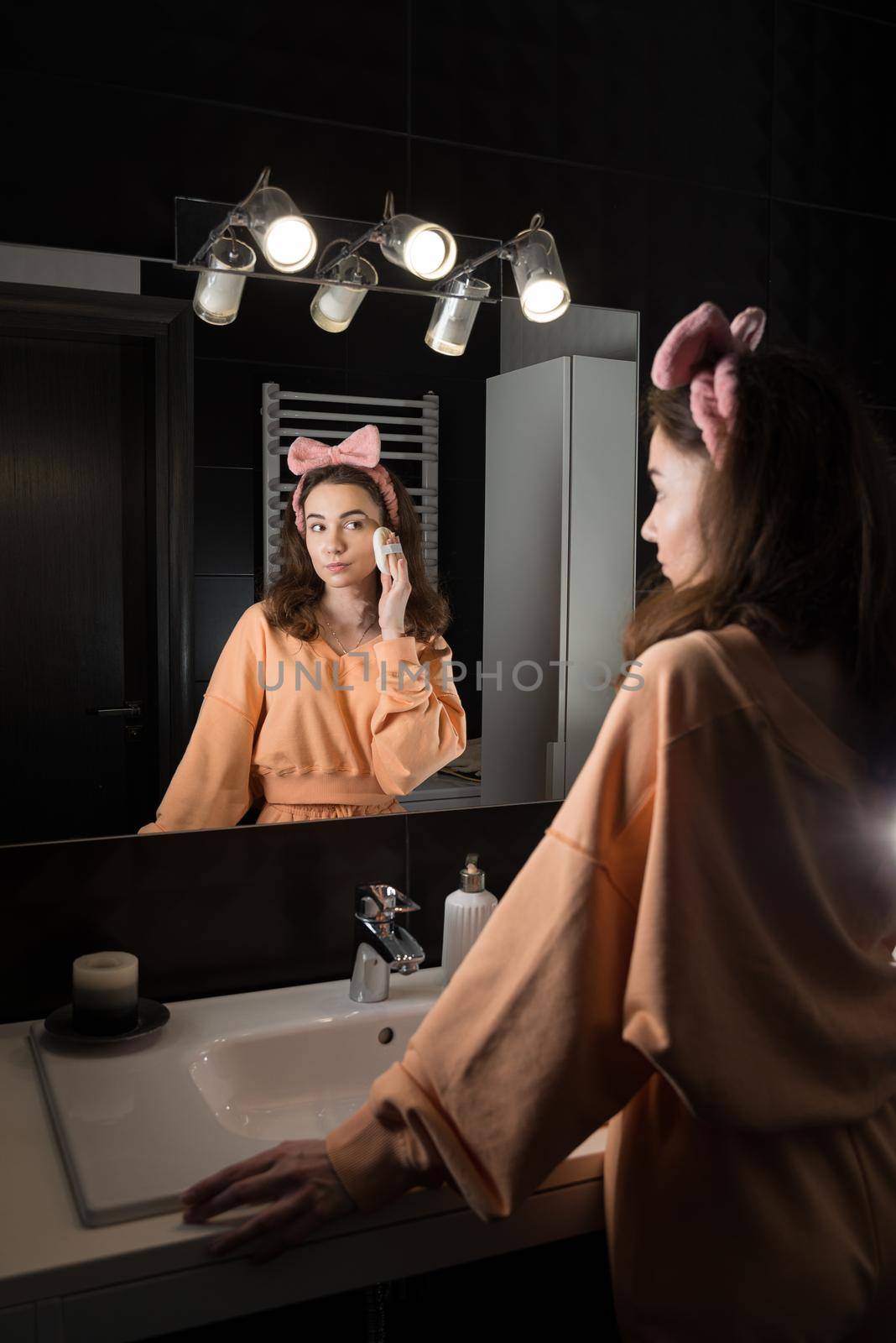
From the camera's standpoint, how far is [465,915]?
5.06 feet

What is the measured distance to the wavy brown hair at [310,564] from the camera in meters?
1.51

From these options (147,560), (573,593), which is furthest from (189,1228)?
(573,593)

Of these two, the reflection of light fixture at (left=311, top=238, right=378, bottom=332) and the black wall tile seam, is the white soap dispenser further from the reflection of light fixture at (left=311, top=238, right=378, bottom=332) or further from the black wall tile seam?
the black wall tile seam

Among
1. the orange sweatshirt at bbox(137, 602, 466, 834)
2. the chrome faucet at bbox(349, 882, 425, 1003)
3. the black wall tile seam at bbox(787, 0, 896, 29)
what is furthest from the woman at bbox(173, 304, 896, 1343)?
the black wall tile seam at bbox(787, 0, 896, 29)

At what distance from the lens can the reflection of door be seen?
1.38m

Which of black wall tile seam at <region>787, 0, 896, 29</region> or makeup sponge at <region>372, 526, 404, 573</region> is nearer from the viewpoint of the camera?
makeup sponge at <region>372, 526, 404, 573</region>

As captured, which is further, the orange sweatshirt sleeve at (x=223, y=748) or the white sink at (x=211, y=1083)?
the orange sweatshirt sleeve at (x=223, y=748)

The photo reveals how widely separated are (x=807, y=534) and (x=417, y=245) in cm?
84

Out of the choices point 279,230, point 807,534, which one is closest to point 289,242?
point 279,230

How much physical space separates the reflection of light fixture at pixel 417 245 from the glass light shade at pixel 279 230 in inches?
4.4

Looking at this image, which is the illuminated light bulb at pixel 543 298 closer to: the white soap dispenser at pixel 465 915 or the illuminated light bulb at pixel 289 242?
the illuminated light bulb at pixel 289 242

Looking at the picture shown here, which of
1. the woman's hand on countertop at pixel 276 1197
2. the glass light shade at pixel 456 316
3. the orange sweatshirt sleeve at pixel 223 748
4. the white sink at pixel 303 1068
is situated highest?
the glass light shade at pixel 456 316

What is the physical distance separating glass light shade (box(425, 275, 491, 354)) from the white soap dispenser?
0.74 m

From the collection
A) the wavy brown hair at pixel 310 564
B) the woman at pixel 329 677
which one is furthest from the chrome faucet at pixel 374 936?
the wavy brown hair at pixel 310 564
